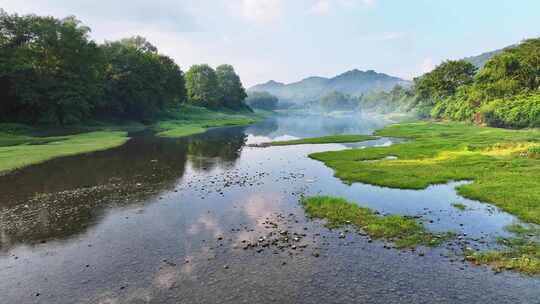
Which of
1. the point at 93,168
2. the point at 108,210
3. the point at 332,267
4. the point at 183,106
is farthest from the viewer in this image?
the point at 183,106

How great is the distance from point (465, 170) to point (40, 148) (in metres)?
67.4

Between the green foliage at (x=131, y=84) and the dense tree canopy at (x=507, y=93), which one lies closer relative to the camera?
the dense tree canopy at (x=507, y=93)

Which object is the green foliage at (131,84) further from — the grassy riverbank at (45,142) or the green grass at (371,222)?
the green grass at (371,222)

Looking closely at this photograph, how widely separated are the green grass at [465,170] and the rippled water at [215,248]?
6.81ft

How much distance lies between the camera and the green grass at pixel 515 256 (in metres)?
16.3

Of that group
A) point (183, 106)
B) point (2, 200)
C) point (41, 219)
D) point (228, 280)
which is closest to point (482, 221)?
point (228, 280)

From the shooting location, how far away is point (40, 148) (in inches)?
2213

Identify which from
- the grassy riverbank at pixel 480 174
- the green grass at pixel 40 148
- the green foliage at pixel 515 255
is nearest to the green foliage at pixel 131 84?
the green grass at pixel 40 148

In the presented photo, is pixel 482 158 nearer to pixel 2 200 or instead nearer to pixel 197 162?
pixel 197 162

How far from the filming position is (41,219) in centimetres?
2384

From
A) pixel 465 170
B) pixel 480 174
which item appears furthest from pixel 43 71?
pixel 480 174

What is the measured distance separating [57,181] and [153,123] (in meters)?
91.7

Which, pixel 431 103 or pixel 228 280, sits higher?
pixel 431 103

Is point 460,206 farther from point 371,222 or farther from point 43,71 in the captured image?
point 43,71
